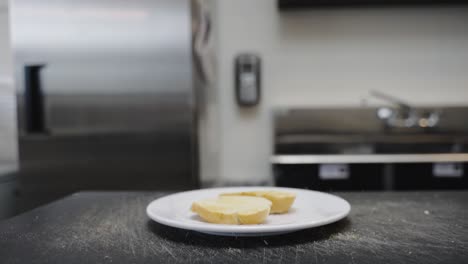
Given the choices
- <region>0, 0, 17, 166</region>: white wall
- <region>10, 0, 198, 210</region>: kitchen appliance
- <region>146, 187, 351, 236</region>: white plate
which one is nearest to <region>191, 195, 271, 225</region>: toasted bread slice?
<region>146, 187, 351, 236</region>: white plate

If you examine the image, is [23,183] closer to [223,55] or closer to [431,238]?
[223,55]

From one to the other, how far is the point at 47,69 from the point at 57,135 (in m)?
0.33

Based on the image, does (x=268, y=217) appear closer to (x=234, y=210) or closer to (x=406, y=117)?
(x=234, y=210)

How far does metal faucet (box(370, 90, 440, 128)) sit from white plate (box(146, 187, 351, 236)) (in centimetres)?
182

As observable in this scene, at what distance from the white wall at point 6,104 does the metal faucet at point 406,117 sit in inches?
94.4

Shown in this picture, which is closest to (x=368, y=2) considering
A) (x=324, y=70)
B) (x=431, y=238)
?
(x=324, y=70)

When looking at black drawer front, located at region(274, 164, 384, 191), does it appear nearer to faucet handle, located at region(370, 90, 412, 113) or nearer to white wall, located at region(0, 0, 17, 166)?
faucet handle, located at region(370, 90, 412, 113)

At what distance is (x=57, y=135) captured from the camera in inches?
74.3

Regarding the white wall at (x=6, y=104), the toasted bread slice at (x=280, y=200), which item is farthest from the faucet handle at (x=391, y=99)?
the white wall at (x=6, y=104)

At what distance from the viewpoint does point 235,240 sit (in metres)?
0.57

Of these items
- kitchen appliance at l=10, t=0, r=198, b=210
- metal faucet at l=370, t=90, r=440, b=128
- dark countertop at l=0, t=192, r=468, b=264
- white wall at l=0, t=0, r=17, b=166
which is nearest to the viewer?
dark countertop at l=0, t=192, r=468, b=264

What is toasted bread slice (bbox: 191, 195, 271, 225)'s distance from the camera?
56 cm

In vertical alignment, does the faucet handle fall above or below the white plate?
above

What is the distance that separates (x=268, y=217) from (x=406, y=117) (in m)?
2.04
